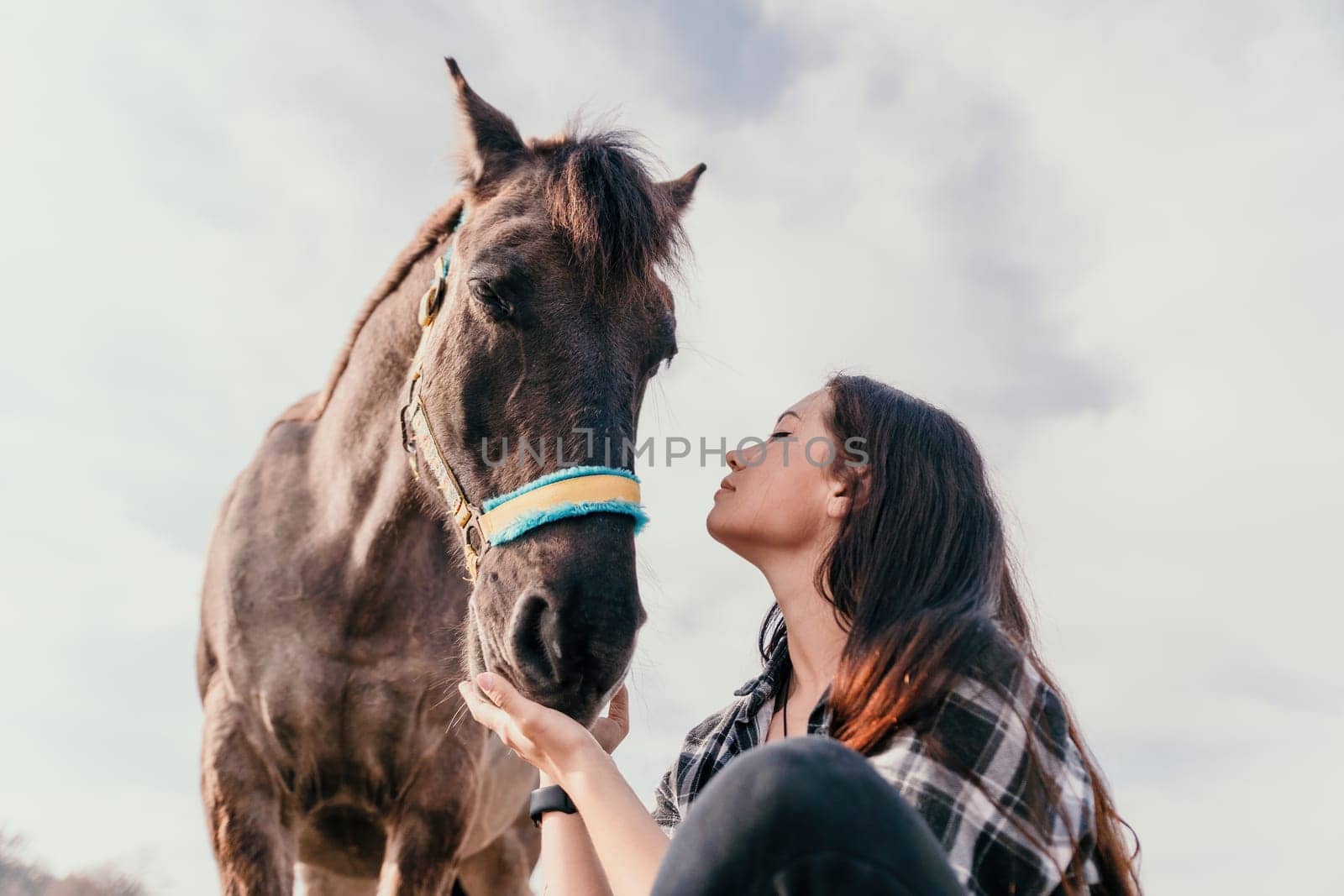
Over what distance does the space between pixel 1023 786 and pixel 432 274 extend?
114 inches

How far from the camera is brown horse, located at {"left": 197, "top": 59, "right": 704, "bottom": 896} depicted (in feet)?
10.0

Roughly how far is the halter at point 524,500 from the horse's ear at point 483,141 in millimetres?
862

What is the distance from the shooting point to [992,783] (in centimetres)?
187

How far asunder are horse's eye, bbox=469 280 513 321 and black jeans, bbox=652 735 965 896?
76.6 inches

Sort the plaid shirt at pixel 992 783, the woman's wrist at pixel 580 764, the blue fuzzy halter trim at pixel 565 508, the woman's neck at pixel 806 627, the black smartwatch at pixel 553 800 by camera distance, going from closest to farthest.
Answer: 1. the plaid shirt at pixel 992 783
2. the woman's wrist at pixel 580 764
3. the black smartwatch at pixel 553 800
4. the woman's neck at pixel 806 627
5. the blue fuzzy halter trim at pixel 565 508

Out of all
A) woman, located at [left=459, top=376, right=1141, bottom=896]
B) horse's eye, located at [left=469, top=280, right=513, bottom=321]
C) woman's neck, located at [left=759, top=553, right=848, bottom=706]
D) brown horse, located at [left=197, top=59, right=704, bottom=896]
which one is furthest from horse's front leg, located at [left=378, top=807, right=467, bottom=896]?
horse's eye, located at [left=469, top=280, right=513, bottom=321]

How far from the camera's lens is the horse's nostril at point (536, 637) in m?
2.57

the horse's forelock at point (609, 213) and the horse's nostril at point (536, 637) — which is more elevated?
the horse's forelock at point (609, 213)

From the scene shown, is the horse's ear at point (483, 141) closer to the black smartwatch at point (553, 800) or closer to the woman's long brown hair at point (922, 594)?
the woman's long brown hair at point (922, 594)

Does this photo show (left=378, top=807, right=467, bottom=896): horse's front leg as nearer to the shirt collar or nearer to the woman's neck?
the shirt collar

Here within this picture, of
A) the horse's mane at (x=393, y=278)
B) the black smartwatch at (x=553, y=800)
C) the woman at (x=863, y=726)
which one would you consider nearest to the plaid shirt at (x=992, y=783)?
the woman at (x=863, y=726)

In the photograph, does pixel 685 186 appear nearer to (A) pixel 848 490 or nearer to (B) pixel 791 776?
(A) pixel 848 490

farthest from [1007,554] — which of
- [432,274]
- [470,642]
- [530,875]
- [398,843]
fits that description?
[530,875]

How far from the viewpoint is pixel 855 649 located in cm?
219
